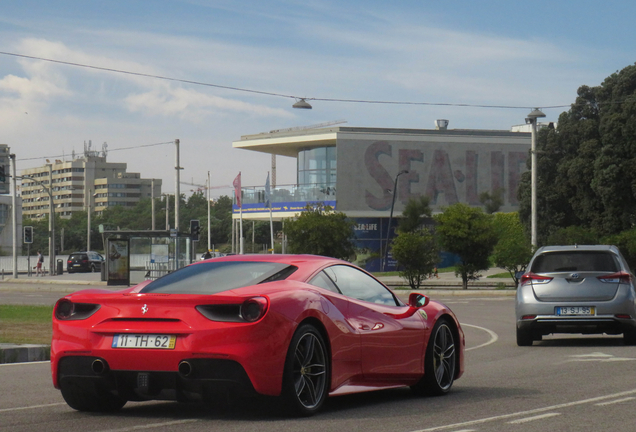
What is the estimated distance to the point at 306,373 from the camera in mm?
7215

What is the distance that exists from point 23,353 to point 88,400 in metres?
6.13

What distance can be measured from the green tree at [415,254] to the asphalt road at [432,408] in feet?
101

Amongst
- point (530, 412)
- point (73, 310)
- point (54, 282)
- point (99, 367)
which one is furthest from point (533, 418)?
point (54, 282)

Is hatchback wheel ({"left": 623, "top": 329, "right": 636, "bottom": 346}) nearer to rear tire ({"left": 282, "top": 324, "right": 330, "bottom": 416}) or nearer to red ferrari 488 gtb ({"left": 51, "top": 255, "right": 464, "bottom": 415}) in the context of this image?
red ferrari 488 gtb ({"left": 51, "top": 255, "right": 464, "bottom": 415})

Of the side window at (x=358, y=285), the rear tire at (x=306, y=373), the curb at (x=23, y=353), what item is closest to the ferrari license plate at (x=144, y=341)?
the rear tire at (x=306, y=373)

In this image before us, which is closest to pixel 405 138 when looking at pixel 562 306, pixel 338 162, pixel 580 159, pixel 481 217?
pixel 338 162

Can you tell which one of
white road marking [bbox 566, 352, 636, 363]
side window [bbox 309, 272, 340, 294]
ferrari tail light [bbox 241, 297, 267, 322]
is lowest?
white road marking [bbox 566, 352, 636, 363]

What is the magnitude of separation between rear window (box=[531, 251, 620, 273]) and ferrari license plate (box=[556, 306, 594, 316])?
658mm

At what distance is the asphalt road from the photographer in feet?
22.9

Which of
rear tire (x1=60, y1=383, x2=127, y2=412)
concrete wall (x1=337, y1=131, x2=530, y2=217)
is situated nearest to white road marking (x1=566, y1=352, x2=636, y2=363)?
rear tire (x1=60, y1=383, x2=127, y2=412)

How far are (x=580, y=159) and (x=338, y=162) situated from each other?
→ 33.0 meters

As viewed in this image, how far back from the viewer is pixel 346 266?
27.3ft

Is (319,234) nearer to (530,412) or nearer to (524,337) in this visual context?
(524,337)

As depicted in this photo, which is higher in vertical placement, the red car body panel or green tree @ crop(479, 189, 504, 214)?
green tree @ crop(479, 189, 504, 214)
